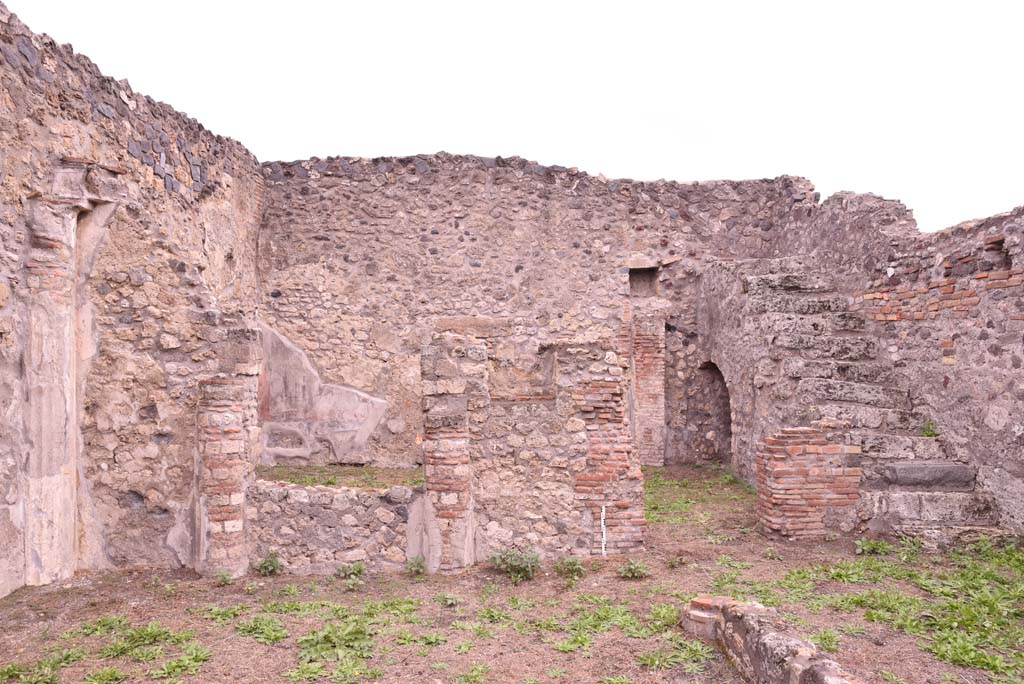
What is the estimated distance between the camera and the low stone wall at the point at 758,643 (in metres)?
3.37

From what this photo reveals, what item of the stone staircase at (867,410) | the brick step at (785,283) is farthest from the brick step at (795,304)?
the brick step at (785,283)

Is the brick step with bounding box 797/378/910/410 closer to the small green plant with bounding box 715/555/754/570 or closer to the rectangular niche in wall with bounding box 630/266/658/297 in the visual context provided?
the small green plant with bounding box 715/555/754/570

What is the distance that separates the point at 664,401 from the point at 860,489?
463cm

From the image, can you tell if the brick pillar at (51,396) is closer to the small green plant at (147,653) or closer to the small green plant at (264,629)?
the small green plant at (147,653)

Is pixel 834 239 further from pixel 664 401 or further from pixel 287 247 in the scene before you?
pixel 287 247

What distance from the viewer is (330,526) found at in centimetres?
593

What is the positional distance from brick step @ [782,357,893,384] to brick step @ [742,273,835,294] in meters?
1.27

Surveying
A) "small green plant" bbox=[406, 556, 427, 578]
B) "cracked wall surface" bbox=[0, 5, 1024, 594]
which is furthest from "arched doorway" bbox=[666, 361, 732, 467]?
"small green plant" bbox=[406, 556, 427, 578]

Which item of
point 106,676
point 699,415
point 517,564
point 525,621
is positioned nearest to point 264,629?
point 106,676

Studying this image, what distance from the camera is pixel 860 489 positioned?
6.94 m

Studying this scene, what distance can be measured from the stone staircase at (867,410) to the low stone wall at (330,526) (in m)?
4.40

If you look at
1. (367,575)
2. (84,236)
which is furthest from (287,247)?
(367,575)

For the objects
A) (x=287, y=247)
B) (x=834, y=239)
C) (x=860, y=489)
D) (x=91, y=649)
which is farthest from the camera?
(x=287, y=247)

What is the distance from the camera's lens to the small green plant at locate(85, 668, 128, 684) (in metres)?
3.92
